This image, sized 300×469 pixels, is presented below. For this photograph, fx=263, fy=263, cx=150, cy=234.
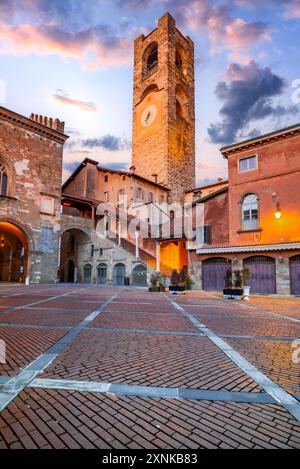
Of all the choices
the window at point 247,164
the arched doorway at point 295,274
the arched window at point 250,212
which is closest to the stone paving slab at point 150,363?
the arched doorway at point 295,274

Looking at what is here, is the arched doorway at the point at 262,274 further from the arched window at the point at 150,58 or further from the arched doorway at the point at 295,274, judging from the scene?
the arched window at the point at 150,58

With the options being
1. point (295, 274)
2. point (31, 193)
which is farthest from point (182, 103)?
point (295, 274)

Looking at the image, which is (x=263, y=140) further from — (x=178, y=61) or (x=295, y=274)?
(x=178, y=61)

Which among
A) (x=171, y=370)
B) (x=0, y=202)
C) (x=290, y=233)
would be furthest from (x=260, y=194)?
(x=0, y=202)

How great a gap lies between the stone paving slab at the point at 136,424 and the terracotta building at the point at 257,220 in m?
16.7

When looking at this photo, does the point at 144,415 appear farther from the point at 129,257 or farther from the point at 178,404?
the point at 129,257

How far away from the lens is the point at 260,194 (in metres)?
19.1

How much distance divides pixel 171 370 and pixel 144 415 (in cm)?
113

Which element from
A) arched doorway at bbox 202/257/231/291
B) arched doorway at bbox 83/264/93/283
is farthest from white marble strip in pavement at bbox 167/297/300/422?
arched doorway at bbox 83/264/93/283

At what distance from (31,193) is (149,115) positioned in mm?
25471

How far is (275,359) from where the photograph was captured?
3.94 m

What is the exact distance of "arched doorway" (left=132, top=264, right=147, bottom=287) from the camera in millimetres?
24281

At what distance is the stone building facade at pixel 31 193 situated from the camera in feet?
74.9

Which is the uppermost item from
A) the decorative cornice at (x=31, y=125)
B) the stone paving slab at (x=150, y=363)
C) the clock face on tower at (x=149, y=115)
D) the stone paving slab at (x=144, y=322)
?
the clock face on tower at (x=149, y=115)
